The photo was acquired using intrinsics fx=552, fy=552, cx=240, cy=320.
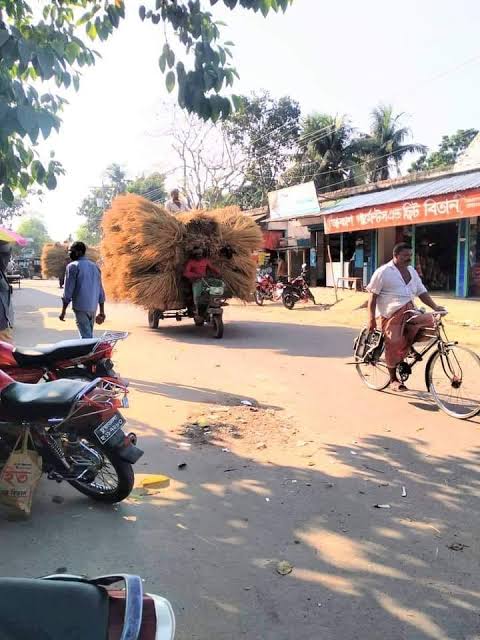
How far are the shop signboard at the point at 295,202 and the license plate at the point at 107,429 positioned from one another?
17.8 metres

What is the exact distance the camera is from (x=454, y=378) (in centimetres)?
549

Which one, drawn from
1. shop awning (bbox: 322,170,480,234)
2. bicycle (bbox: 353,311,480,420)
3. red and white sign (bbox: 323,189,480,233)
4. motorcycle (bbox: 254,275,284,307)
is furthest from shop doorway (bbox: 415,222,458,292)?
bicycle (bbox: 353,311,480,420)

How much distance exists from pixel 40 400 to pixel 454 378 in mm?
3980

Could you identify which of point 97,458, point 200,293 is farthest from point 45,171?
point 200,293

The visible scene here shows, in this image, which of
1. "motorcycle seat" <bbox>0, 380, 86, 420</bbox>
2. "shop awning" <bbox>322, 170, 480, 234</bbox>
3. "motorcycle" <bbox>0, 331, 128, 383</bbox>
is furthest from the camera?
"shop awning" <bbox>322, 170, 480, 234</bbox>

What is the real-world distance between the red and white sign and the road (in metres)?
8.67

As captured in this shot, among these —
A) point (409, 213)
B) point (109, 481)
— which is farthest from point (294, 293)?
point (109, 481)

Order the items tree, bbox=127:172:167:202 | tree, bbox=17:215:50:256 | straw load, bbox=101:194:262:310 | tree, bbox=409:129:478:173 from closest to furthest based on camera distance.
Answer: straw load, bbox=101:194:262:310 < tree, bbox=409:129:478:173 < tree, bbox=127:172:167:202 < tree, bbox=17:215:50:256

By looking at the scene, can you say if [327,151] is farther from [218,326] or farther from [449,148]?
[218,326]

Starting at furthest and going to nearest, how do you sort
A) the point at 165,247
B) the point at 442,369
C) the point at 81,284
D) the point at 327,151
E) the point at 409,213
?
the point at 327,151 → the point at 409,213 → the point at 165,247 → the point at 81,284 → the point at 442,369

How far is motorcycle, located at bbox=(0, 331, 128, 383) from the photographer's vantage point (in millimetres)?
4465

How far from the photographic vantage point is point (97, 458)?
140 inches

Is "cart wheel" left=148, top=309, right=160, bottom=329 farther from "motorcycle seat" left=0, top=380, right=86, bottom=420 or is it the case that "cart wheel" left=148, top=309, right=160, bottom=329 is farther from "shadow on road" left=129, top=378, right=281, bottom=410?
"motorcycle seat" left=0, top=380, right=86, bottom=420

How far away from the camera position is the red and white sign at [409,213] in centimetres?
1337
